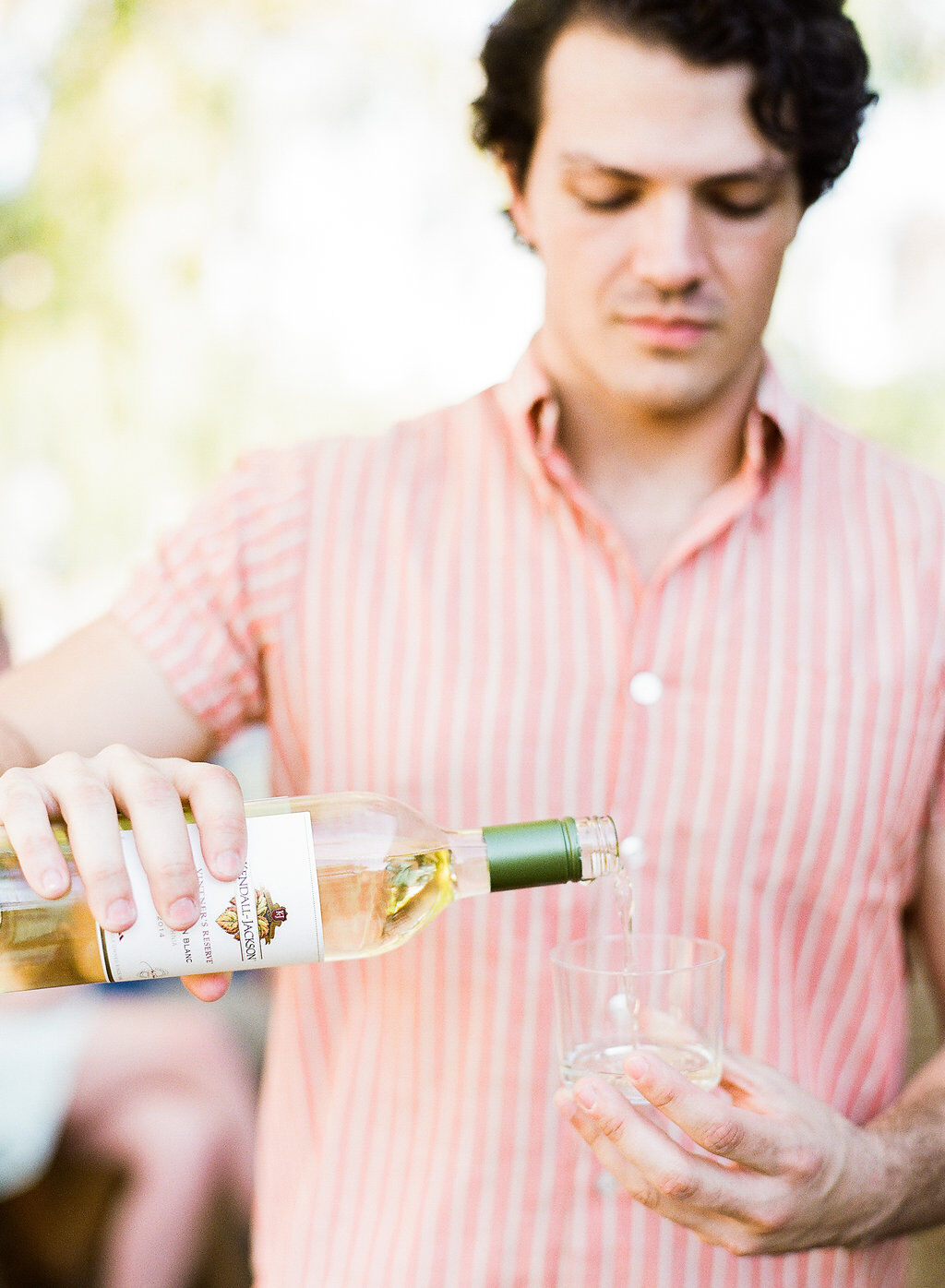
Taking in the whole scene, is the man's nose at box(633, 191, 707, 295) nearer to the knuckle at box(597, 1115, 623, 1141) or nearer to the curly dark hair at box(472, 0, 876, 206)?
the curly dark hair at box(472, 0, 876, 206)

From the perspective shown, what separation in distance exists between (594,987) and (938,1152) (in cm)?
45

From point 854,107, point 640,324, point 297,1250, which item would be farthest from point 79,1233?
point 854,107

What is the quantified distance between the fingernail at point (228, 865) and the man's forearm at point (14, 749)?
0.40 m

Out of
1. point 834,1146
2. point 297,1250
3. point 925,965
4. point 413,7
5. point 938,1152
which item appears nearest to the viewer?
point 834,1146

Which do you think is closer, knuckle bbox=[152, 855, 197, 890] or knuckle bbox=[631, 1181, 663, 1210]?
knuckle bbox=[152, 855, 197, 890]

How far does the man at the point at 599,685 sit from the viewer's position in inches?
50.4

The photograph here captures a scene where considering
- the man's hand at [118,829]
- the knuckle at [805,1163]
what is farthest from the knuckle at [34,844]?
the knuckle at [805,1163]

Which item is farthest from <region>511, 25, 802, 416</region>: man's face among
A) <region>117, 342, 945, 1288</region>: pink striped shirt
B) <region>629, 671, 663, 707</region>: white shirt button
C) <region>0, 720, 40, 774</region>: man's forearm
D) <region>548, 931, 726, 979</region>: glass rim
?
<region>0, 720, 40, 774</region>: man's forearm

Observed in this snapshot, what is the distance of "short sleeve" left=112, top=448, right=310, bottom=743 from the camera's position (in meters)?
1.35

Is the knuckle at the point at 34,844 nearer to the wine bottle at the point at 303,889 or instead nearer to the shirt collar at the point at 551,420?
the wine bottle at the point at 303,889

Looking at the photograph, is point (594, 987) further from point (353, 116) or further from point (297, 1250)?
point (353, 116)

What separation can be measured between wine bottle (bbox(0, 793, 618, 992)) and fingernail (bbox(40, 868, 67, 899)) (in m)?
0.04

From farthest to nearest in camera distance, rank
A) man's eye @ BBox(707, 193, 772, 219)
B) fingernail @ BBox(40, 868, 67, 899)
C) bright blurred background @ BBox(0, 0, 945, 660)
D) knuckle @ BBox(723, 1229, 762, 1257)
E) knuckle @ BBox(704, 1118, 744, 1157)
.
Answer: bright blurred background @ BBox(0, 0, 945, 660) → man's eye @ BBox(707, 193, 772, 219) → knuckle @ BBox(723, 1229, 762, 1257) → knuckle @ BBox(704, 1118, 744, 1157) → fingernail @ BBox(40, 868, 67, 899)

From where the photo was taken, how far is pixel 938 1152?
122 centimetres
